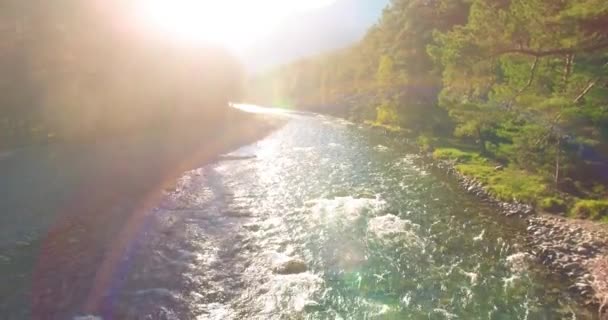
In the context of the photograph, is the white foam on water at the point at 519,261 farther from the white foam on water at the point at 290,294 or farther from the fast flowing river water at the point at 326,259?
the white foam on water at the point at 290,294

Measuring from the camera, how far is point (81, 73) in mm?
50219

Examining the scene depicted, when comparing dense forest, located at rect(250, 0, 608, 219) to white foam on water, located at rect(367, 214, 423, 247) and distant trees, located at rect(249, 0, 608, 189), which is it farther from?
white foam on water, located at rect(367, 214, 423, 247)

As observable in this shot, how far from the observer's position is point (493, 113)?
27250 millimetres

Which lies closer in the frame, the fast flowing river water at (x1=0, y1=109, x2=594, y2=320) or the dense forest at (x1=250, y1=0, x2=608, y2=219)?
the fast flowing river water at (x1=0, y1=109, x2=594, y2=320)

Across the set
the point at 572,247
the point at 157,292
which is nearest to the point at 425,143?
the point at 572,247

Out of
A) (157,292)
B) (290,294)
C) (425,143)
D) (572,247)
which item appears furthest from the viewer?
(425,143)

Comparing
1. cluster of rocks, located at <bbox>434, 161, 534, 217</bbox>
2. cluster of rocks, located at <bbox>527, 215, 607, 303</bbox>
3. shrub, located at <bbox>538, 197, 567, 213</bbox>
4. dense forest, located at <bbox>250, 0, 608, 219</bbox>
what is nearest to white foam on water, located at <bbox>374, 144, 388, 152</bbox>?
dense forest, located at <bbox>250, 0, 608, 219</bbox>

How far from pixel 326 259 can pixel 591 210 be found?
1412cm

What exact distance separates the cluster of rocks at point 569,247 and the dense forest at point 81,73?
49.5 meters

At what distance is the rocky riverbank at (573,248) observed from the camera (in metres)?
14.4

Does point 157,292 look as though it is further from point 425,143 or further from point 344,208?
point 425,143

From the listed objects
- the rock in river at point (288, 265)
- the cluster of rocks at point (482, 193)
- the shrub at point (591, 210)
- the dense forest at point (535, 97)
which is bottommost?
the rock in river at point (288, 265)

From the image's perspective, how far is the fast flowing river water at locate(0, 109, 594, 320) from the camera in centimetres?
1372

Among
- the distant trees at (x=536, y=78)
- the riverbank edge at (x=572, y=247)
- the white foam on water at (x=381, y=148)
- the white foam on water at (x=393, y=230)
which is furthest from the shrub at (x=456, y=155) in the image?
the white foam on water at (x=393, y=230)
